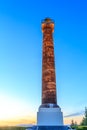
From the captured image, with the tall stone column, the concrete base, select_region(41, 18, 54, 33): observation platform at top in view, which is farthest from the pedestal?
select_region(41, 18, 54, 33): observation platform at top

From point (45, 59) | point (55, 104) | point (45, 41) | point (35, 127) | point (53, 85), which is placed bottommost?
Result: point (35, 127)

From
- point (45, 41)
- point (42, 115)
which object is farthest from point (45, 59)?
point (42, 115)

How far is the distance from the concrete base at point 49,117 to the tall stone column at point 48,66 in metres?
0.92

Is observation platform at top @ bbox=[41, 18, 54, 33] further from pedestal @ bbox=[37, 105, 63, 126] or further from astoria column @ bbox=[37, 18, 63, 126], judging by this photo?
pedestal @ bbox=[37, 105, 63, 126]

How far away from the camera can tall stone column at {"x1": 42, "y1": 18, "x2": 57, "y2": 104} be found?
21.4 m

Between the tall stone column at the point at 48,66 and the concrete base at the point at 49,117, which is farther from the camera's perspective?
the tall stone column at the point at 48,66

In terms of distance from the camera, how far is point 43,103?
21312 mm

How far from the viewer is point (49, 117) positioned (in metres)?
20.4

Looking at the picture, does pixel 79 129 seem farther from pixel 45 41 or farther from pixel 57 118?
pixel 45 41

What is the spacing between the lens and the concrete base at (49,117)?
20.3m

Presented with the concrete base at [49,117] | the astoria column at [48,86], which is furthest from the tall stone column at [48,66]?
the concrete base at [49,117]

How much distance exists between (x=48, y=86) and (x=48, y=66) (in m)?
1.88

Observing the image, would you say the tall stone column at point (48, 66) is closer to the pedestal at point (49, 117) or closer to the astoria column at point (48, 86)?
the astoria column at point (48, 86)

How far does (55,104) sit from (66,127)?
7.17 ft
